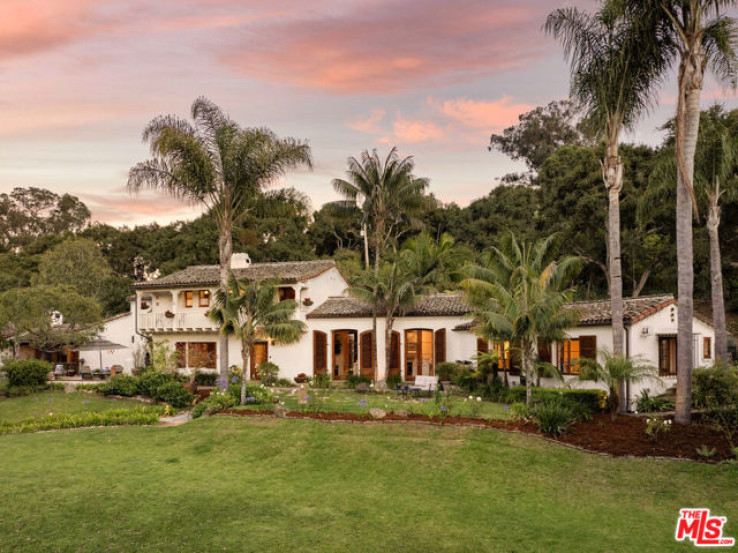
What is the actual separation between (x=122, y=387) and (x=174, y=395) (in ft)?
9.79

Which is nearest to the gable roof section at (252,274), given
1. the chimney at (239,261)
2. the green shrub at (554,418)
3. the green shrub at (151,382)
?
the chimney at (239,261)

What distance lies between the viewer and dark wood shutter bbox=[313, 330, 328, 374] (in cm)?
2752

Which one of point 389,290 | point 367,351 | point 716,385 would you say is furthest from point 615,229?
point 367,351

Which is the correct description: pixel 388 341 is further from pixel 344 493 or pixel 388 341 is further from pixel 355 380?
pixel 344 493

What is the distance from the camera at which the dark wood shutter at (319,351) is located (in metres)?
27.5

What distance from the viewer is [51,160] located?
25.6 meters

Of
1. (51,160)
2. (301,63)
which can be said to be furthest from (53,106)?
(301,63)

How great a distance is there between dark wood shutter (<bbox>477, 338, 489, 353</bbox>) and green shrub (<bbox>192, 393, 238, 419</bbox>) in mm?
10578

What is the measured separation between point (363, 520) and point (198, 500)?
132 inches

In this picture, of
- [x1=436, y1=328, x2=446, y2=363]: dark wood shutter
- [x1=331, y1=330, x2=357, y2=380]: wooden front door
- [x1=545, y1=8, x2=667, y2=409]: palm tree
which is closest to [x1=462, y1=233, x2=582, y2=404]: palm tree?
[x1=545, y1=8, x2=667, y2=409]: palm tree

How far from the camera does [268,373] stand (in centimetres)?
2695

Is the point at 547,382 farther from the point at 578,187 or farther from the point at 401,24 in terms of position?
the point at 578,187

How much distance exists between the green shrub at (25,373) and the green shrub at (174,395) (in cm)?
685

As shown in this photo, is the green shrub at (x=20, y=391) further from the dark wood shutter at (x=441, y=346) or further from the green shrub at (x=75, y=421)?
the dark wood shutter at (x=441, y=346)
